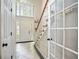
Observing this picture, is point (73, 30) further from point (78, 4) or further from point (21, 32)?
point (21, 32)

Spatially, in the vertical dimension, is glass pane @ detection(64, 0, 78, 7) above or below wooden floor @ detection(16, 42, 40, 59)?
above

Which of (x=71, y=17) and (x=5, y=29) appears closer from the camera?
(x=71, y=17)

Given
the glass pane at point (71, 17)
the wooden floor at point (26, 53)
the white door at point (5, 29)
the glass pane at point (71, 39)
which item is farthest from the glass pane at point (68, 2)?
the wooden floor at point (26, 53)

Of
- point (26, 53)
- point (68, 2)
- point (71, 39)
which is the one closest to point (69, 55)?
point (71, 39)

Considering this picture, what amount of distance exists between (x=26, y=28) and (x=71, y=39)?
749 cm

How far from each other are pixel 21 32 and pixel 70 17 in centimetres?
730

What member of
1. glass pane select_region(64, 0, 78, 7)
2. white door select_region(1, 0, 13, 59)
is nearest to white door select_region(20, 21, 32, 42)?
white door select_region(1, 0, 13, 59)

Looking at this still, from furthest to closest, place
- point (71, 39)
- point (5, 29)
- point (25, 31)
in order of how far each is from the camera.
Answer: point (25, 31) → point (5, 29) → point (71, 39)

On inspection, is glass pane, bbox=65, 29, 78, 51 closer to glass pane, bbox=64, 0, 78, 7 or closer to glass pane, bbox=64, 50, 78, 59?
glass pane, bbox=64, 50, 78, 59

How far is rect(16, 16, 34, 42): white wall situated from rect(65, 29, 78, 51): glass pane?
23.4 feet

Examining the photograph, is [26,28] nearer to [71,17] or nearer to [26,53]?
[26,53]

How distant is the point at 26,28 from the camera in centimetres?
879

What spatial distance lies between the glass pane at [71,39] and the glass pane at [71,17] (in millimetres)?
103

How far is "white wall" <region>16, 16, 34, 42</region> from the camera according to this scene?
850 cm
